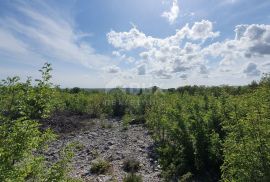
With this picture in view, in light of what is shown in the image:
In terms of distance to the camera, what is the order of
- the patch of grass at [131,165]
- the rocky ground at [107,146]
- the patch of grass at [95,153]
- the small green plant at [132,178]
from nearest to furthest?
the small green plant at [132,178], the rocky ground at [107,146], the patch of grass at [131,165], the patch of grass at [95,153]

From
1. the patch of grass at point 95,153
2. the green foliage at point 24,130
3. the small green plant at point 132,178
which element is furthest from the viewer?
the patch of grass at point 95,153

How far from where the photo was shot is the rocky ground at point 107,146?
9276mm

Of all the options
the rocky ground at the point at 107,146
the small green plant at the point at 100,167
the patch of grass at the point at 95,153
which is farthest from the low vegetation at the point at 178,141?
the patch of grass at the point at 95,153

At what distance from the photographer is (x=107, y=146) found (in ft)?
41.7

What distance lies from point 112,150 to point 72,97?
12922 mm

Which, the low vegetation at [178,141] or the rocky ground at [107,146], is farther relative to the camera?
the rocky ground at [107,146]

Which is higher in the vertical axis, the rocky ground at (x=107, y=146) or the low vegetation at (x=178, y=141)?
the low vegetation at (x=178, y=141)

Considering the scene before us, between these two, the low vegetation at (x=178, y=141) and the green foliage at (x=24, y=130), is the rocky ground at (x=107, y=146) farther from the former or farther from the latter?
the green foliage at (x=24, y=130)

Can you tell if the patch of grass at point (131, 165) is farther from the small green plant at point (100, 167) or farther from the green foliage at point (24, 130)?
the green foliage at point (24, 130)

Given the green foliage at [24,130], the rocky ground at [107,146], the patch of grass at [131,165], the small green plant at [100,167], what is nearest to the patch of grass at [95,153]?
the rocky ground at [107,146]

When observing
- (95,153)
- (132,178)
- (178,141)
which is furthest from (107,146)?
(132,178)

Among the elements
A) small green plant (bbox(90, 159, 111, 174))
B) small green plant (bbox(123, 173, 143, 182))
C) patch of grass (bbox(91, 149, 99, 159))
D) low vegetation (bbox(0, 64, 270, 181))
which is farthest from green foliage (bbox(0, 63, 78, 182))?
patch of grass (bbox(91, 149, 99, 159))

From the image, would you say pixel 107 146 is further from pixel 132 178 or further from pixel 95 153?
pixel 132 178

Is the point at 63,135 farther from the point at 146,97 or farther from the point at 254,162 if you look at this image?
the point at 254,162
